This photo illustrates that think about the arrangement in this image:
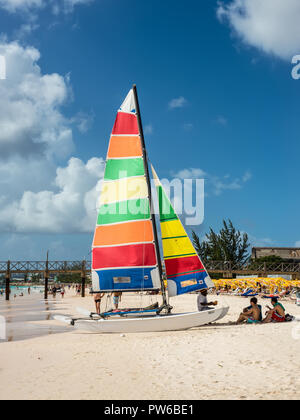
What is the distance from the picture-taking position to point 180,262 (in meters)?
13.2

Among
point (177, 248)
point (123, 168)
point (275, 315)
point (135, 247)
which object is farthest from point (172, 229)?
point (275, 315)

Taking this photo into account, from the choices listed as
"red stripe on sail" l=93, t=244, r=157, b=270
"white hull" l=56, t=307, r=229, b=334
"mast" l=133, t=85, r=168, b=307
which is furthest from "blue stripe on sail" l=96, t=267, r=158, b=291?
"white hull" l=56, t=307, r=229, b=334

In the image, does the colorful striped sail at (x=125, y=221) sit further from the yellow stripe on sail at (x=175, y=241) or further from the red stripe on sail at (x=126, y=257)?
the yellow stripe on sail at (x=175, y=241)

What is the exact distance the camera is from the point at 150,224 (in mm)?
13789

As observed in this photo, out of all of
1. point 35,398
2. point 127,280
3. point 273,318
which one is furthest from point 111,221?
point 35,398

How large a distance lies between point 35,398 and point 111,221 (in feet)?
26.8

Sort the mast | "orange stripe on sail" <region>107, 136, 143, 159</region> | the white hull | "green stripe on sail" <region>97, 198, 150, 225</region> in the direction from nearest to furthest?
the white hull → the mast → "green stripe on sail" <region>97, 198, 150, 225</region> → "orange stripe on sail" <region>107, 136, 143, 159</region>

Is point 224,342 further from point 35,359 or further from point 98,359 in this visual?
point 35,359

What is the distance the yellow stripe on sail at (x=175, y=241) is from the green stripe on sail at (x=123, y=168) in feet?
7.84

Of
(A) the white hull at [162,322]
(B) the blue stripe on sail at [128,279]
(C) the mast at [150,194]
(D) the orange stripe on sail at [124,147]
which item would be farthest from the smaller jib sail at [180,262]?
(D) the orange stripe on sail at [124,147]

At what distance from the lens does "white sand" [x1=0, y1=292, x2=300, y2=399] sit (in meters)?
6.46

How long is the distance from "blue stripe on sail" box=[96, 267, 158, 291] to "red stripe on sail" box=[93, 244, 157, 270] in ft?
0.73

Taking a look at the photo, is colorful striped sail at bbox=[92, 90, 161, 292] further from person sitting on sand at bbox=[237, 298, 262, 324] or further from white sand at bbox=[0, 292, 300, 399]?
person sitting on sand at bbox=[237, 298, 262, 324]

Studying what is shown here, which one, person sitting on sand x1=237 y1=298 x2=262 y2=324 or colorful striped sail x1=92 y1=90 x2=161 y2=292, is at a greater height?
colorful striped sail x1=92 y1=90 x2=161 y2=292
